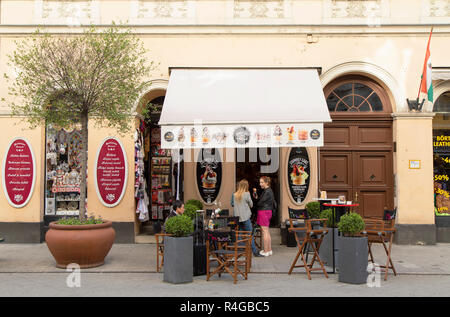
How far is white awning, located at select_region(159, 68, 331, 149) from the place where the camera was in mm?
8703

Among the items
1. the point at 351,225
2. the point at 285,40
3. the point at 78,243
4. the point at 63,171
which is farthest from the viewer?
the point at 63,171

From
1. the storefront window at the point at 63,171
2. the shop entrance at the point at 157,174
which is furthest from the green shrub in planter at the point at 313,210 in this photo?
the storefront window at the point at 63,171

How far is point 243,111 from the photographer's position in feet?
30.0

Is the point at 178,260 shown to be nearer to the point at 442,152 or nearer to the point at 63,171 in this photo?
the point at 63,171

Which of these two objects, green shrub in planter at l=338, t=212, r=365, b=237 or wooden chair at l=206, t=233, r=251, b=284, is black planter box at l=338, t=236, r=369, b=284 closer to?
green shrub in planter at l=338, t=212, r=365, b=237

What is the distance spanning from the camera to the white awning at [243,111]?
8703 mm

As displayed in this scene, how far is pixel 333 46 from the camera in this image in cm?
1134

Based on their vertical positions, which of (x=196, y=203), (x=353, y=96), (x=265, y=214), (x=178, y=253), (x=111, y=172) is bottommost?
(x=178, y=253)

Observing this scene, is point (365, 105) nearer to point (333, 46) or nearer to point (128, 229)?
point (333, 46)

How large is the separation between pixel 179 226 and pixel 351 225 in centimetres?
276

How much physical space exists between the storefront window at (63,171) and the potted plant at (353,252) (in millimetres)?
7095

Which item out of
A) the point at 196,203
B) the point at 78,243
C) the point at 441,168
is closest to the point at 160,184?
the point at 196,203
